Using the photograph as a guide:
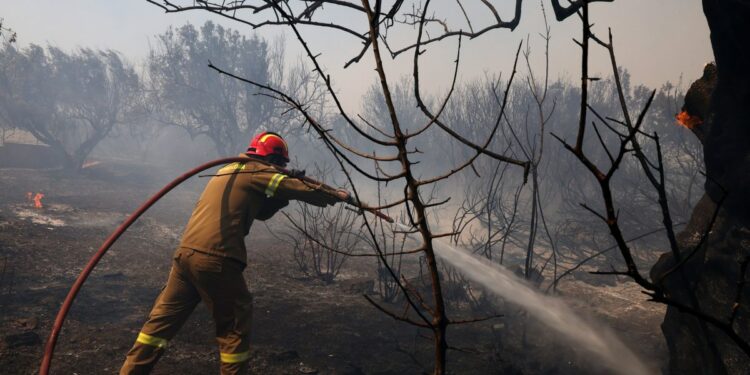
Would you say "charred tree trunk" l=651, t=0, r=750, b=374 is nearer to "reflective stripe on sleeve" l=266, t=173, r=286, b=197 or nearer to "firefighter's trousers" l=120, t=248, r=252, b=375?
"reflective stripe on sleeve" l=266, t=173, r=286, b=197

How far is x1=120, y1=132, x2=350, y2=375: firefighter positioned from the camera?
9.50 feet

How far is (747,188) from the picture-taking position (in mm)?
2771

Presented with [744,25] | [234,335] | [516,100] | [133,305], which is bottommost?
[133,305]

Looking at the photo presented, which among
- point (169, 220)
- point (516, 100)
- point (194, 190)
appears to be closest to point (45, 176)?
point (194, 190)

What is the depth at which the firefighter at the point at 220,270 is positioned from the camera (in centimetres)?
290

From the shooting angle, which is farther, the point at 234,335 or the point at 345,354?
the point at 345,354

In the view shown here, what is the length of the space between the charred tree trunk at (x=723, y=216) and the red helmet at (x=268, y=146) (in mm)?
3130

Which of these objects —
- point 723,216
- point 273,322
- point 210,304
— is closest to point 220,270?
point 210,304

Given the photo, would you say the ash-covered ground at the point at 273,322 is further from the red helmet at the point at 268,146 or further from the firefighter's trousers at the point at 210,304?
the red helmet at the point at 268,146

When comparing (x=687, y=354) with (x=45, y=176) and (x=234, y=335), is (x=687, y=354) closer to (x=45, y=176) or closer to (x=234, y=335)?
(x=234, y=335)

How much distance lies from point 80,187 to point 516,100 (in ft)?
59.3

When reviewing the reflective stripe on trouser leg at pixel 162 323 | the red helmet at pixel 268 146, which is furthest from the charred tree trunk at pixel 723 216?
the reflective stripe on trouser leg at pixel 162 323

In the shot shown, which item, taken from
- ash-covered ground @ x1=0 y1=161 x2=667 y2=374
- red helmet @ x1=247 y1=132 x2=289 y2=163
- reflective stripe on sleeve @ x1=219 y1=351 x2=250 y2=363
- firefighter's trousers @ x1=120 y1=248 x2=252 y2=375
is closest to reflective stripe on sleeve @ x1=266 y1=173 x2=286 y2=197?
red helmet @ x1=247 y1=132 x2=289 y2=163

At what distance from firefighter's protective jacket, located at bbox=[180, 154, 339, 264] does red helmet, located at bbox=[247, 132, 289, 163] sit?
0.89 feet
